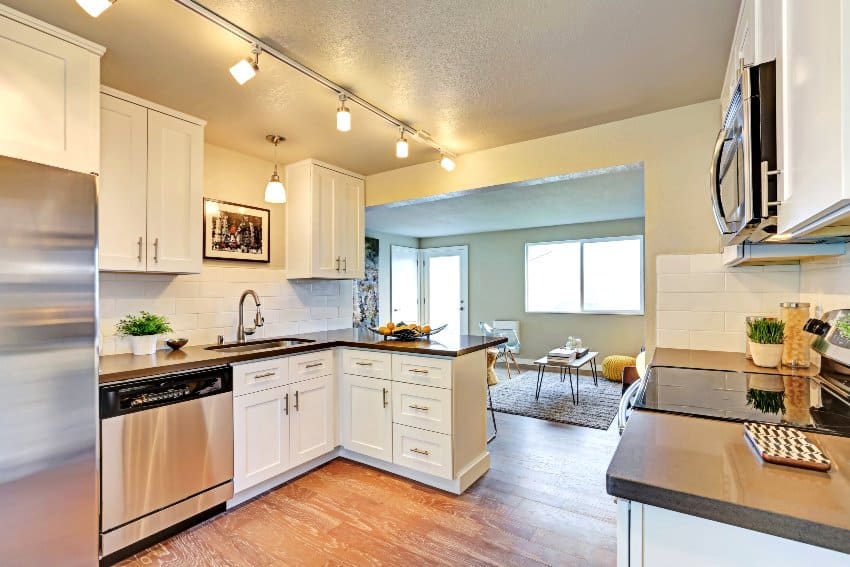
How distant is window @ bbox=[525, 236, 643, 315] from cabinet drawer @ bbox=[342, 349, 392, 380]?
439 centimetres

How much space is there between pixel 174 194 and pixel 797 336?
124 inches

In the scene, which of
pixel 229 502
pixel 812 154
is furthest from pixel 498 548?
pixel 812 154

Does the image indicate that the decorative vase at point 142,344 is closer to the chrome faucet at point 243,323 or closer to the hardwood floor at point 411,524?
the chrome faucet at point 243,323

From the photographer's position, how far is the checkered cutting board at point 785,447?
2.46 feet

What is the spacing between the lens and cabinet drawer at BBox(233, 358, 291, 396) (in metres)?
2.31

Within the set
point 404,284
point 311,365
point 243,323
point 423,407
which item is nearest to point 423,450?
point 423,407

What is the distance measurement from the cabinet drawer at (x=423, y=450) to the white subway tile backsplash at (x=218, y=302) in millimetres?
1299

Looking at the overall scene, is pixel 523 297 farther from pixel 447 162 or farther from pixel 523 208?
pixel 447 162

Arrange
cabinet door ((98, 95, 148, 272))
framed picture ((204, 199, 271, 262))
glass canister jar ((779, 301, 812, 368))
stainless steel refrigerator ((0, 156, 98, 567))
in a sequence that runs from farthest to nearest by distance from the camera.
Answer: framed picture ((204, 199, 271, 262)) → cabinet door ((98, 95, 148, 272)) → glass canister jar ((779, 301, 812, 368)) → stainless steel refrigerator ((0, 156, 98, 567))

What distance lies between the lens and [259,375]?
2.41 m

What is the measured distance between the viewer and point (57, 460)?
152 cm

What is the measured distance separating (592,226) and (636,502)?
594 centimetres

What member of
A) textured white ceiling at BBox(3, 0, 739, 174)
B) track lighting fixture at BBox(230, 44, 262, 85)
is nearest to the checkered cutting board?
textured white ceiling at BBox(3, 0, 739, 174)

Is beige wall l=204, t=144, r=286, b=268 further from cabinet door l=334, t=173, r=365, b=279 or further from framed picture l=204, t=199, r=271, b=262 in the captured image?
cabinet door l=334, t=173, r=365, b=279
